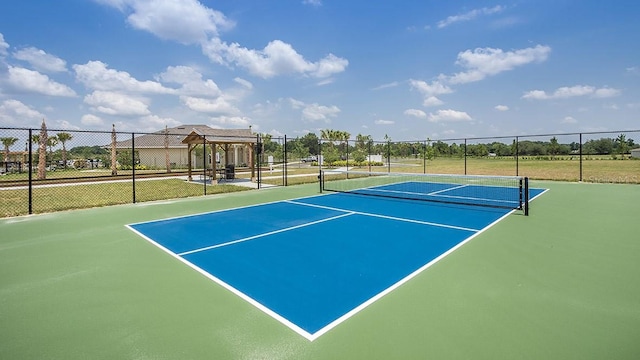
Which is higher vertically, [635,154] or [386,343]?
[635,154]

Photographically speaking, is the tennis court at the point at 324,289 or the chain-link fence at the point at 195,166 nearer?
the tennis court at the point at 324,289

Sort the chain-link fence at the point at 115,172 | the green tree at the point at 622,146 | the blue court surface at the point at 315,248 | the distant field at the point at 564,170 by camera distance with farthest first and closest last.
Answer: the green tree at the point at 622,146
the distant field at the point at 564,170
the chain-link fence at the point at 115,172
the blue court surface at the point at 315,248

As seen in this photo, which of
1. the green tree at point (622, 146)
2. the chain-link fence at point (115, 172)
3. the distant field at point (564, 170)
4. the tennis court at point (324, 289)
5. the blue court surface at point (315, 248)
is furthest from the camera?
the green tree at point (622, 146)

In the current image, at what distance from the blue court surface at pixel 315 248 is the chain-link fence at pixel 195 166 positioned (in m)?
5.11

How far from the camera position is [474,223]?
7.45 meters

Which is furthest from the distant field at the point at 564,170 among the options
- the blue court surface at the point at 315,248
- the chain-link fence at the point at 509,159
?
the blue court surface at the point at 315,248

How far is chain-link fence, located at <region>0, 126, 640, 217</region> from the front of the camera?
1291 cm

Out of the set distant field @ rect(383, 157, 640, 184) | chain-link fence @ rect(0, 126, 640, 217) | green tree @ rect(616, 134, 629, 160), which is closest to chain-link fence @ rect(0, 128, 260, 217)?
chain-link fence @ rect(0, 126, 640, 217)

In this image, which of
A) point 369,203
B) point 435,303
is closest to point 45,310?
point 435,303

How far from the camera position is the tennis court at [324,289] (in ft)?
9.07

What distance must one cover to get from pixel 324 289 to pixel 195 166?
33.0 m

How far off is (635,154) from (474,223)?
119ft

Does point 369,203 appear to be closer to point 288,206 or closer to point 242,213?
point 288,206

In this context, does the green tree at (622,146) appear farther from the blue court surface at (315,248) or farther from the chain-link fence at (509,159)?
the blue court surface at (315,248)
